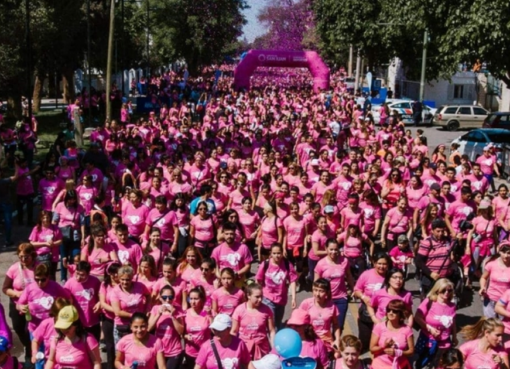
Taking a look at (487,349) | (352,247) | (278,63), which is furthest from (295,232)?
(278,63)

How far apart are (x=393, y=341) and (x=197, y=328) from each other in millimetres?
1760

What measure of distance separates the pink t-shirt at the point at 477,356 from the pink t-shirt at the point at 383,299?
3.71ft

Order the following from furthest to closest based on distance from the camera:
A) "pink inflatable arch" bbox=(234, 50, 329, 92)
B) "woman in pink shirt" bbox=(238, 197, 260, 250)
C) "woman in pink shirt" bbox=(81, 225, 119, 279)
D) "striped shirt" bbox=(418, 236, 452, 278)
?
"pink inflatable arch" bbox=(234, 50, 329, 92) < "woman in pink shirt" bbox=(238, 197, 260, 250) < "striped shirt" bbox=(418, 236, 452, 278) < "woman in pink shirt" bbox=(81, 225, 119, 279)

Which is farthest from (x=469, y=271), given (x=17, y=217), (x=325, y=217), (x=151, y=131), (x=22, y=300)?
(x=151, y=131)

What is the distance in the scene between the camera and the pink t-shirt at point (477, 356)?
6.14 meters

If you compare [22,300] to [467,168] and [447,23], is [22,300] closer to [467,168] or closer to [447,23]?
[467,168]

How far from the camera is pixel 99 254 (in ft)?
28.1

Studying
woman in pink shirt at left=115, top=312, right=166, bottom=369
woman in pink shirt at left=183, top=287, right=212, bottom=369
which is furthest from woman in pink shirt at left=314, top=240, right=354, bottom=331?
woman in pink shirt at left=115, top=312, right=166, bottom=369

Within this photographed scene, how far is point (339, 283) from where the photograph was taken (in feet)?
27.1

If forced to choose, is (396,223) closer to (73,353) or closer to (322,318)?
(322,318)

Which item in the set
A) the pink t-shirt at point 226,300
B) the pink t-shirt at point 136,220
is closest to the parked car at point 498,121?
the pink t-shirt at point 136,220

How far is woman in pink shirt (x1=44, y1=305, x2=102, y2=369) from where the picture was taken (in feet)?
20.2

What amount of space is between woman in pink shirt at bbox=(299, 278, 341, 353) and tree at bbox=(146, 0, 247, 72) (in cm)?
5639

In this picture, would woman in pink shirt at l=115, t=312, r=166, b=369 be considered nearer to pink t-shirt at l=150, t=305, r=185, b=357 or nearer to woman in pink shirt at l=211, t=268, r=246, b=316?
pink t-shirt at l=150, t=305, r=185, b=357
